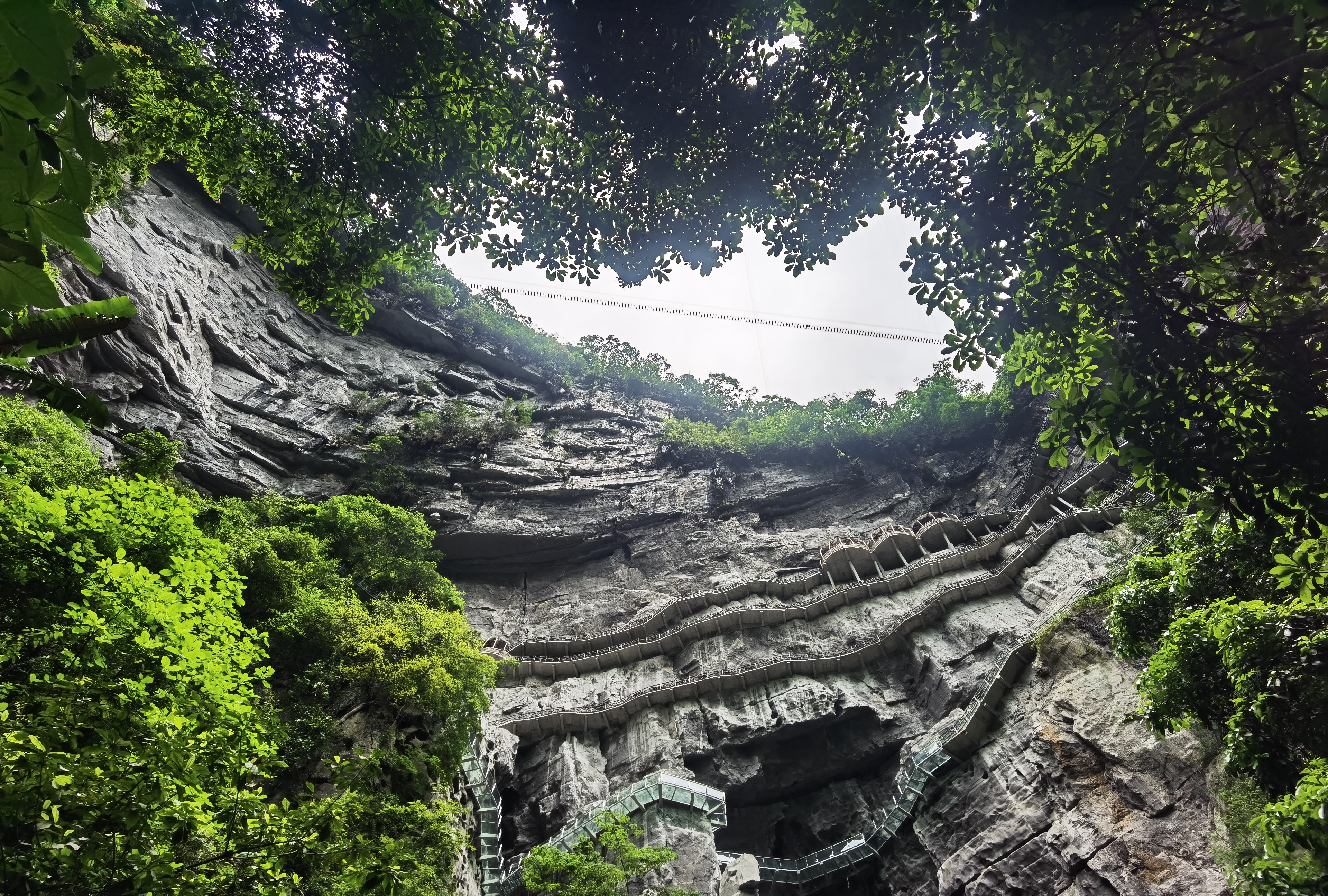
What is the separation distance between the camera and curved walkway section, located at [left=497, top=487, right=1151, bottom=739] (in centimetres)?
1761

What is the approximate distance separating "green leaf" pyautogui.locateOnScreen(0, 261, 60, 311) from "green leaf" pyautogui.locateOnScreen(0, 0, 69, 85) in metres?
0.47

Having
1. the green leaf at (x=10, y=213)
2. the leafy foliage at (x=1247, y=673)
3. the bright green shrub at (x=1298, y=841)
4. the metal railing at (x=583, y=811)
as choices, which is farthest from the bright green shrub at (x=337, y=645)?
the bright green shrub at (x=1298, y=841)

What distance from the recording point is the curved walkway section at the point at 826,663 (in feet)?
57.8

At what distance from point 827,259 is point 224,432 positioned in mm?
22631

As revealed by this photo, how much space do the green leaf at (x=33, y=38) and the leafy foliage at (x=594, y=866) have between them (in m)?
11.0

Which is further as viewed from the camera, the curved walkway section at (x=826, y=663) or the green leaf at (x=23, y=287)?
the curved walkway section at (x=826, y=663)

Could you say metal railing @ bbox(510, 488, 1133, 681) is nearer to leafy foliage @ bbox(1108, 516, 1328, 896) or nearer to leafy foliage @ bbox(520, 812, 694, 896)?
leafy foliage @ bbox(520, 812, 694, 896)

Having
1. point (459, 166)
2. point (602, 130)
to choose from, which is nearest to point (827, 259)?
point (602, 130)

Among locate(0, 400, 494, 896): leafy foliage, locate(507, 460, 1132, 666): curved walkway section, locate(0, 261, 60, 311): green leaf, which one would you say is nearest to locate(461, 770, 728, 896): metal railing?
locate(0, 400, 494, 896): leafy foliage

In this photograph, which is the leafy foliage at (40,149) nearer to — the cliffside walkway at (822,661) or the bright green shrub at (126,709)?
the bright green shrub at (126,709)

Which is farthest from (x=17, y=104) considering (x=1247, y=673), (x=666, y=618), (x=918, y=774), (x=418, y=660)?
(x=666, y=618)

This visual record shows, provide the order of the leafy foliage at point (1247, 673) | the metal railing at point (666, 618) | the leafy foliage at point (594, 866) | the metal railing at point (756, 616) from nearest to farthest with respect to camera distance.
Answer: the leafy foliage at point (1247, 673)
the leafy foliage at point (594, 866)
the metal railing at point (756, 616)
the metal railing at point (666, 618)

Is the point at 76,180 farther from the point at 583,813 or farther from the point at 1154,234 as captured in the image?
the point at 583,813

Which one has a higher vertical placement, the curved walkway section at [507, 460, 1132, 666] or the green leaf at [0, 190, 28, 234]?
the curved walkway section at [507, 460, 1132, 666]
